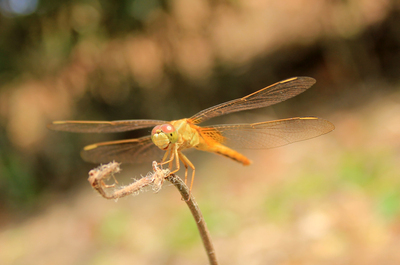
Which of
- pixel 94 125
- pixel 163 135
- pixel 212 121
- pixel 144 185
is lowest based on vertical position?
pixel 144 185

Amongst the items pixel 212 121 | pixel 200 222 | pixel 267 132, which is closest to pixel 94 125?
pixel 267 132

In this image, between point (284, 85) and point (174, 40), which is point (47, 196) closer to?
point (174, 40)

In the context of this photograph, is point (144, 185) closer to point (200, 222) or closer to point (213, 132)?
point (200, 222)

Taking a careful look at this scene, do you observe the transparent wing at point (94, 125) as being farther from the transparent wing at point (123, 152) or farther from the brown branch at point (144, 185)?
the brown branch at point (144, 185)

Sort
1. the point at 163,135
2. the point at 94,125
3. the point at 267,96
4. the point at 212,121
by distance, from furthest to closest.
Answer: the point at 212,121
the point at 94,125
the point at 267,96
the point at 163,135

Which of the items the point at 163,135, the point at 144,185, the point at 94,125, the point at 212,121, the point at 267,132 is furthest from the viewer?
the point at 212,121

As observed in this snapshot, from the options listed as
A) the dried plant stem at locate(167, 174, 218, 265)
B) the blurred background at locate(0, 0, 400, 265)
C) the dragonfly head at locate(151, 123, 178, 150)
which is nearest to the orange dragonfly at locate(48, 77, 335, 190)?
the dragonfly head at locate(151, 123, 178, 150)

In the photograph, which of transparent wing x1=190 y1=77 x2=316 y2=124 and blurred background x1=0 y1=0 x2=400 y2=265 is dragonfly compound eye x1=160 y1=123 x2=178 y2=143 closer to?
transparent wing x1=190 y1=77 x2=316 y2=124
